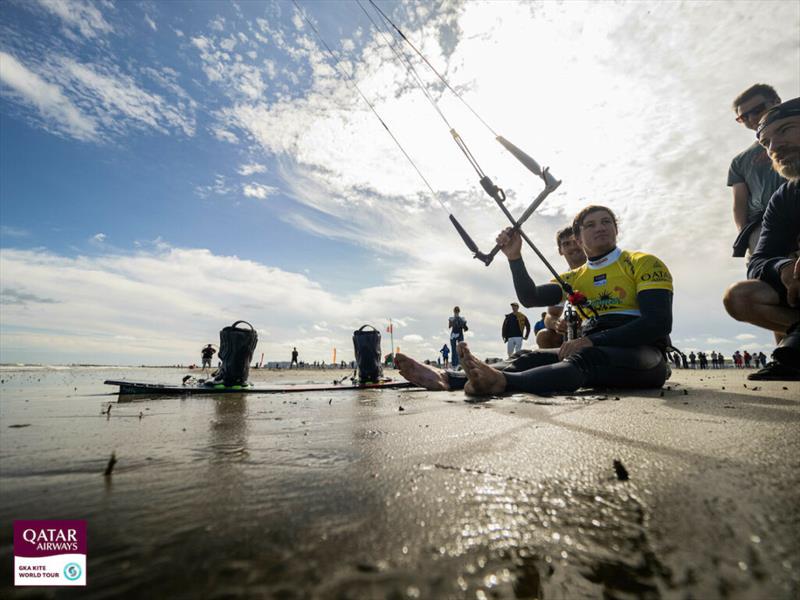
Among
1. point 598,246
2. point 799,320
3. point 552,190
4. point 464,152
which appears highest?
point 464,152

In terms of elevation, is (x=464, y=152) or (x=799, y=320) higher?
(x=464, y=152)

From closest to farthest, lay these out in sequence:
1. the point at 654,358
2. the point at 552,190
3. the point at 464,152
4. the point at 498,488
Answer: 1. the point at 498,488
2. the point at 654,358
3. the point at 552,190
4. the point at 464,152

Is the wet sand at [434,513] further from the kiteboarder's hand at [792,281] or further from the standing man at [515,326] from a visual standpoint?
the standing man at [515,326]

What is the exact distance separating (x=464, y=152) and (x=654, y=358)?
3381 mm

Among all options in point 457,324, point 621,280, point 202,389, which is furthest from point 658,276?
point 457,324

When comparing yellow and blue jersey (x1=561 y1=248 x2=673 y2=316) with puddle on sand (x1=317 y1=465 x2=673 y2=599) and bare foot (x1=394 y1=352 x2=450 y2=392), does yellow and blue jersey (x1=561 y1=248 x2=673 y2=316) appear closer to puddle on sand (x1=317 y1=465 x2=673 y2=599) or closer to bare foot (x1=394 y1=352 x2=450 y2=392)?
bare foot (x1=394 y1=352 x2=450 y2=392)

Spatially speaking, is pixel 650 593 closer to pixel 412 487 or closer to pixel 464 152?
pixel 412 487

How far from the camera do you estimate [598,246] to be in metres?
3.49

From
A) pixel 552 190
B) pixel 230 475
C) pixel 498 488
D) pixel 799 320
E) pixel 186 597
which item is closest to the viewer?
pixel 186 597

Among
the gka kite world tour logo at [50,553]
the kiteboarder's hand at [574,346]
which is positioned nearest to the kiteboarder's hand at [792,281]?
the kiteboarder's hand at [574,346]

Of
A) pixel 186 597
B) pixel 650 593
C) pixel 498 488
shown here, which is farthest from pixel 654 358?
pixel 186 597

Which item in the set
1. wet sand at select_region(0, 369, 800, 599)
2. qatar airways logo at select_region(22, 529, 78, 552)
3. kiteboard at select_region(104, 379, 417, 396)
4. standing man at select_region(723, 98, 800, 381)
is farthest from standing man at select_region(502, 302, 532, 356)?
qatar airways logo at select_region(22, 529, 78, 552)

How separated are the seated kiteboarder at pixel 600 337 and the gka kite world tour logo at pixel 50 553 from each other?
7.75 ft

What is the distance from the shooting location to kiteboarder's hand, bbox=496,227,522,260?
12.9ft
